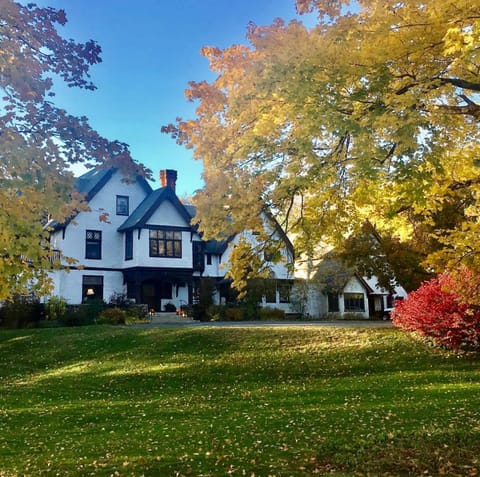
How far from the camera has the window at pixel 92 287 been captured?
120 ft

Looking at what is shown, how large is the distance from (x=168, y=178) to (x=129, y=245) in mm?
6256

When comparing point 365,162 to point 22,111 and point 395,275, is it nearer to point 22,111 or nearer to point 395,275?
point 22,111

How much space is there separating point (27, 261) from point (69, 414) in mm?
5761

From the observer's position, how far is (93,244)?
1465 inches

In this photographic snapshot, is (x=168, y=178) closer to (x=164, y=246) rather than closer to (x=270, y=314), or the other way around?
(x=164, y=246)

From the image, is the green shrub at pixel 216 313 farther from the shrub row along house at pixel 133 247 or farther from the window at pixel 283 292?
the window at pixel 283 292

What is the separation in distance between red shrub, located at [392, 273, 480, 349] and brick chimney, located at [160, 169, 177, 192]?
80.6ft

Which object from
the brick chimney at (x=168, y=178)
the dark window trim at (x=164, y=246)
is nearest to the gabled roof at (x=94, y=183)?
the brick chimney at (x=168, y=178)

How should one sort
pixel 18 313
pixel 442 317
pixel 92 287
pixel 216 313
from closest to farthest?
pixel 442 317
pixel 18 313
pixel 216 313
pixel 92 287

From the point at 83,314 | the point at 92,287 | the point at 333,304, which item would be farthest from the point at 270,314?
the point at 92,287

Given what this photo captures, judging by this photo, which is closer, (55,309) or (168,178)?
(55,309)

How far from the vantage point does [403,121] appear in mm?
7211

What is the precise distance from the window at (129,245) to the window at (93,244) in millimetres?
1812

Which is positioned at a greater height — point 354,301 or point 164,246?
point 164,246
